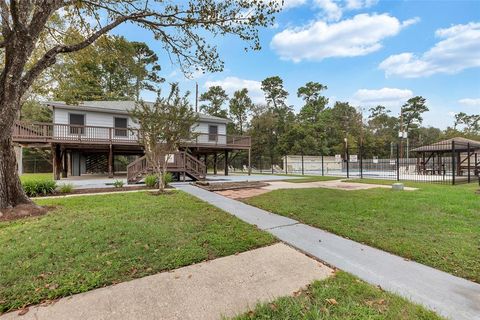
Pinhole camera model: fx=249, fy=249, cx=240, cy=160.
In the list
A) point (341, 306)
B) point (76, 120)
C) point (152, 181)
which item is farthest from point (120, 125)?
point (341, 306)

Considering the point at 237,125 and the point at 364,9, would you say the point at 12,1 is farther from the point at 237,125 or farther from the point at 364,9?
the point at 237,125

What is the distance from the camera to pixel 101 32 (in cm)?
614

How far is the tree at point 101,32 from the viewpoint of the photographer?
5332mm

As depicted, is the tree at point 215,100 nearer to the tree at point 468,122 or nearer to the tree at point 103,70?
the tree at point 103,70

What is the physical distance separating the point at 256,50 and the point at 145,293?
5.88 meters

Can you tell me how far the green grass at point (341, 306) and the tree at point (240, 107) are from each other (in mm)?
38780

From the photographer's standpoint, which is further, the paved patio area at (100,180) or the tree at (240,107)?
the tree at (240,107)

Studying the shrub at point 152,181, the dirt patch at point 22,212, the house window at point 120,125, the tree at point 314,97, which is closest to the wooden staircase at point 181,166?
the shrub at point 152,181

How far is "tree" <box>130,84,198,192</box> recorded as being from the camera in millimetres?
9008

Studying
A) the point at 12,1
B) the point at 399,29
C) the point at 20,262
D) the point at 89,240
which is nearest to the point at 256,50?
the point at 12,1

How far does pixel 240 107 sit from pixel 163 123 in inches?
1263

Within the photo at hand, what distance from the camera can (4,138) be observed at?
5.77 m

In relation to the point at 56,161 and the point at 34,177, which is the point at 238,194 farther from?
the point at 34,177

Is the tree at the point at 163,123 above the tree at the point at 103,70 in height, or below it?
below
